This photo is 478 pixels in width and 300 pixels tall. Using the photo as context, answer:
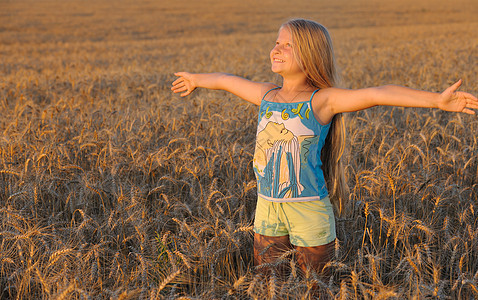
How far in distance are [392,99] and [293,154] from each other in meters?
0.50

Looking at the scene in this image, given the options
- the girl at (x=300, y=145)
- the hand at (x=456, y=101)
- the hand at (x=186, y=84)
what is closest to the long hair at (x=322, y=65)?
the girl at (x=300, y=145)

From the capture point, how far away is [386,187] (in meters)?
2.85

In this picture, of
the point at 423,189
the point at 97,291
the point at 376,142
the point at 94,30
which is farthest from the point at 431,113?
the point at 94,30

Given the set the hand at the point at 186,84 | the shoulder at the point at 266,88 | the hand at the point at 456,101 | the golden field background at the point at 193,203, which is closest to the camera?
the hand at the point at 456,101

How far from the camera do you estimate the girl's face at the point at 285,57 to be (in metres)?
2.04

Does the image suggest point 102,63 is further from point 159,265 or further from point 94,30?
point 94,30

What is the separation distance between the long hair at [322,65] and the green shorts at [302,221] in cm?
24

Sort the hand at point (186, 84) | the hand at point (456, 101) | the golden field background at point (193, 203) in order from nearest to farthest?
the hand at point (456, 101) < the golden field background at point (193, 203) < the hand at point (186, 84)

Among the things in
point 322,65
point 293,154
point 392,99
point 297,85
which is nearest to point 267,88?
point 297,85

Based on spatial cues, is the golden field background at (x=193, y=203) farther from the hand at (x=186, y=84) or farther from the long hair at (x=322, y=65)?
the hand at (x=186, y=84)

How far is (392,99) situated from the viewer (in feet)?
5.76

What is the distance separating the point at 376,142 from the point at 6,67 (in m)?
9.11

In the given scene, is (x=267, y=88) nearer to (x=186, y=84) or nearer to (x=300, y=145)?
(x=300, y=145)

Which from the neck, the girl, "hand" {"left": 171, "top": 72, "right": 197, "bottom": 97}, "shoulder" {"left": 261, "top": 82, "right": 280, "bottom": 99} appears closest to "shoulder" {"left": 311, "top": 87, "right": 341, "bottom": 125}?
the girl
